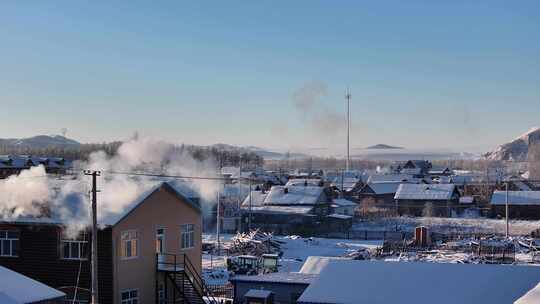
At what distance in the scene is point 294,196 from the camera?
71.9 meters

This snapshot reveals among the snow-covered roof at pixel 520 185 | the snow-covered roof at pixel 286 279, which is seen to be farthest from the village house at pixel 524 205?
the snow-covered roof at pixel 286 279

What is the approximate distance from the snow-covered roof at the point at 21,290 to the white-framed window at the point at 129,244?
13.6ft

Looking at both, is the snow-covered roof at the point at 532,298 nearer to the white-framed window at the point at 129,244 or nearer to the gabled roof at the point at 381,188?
the white-framed window at the point at 129,244

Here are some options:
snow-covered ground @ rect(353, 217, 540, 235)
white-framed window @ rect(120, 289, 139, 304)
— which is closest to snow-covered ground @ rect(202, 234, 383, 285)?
snow-covered ground @ rect(353, 217, 540, 235)

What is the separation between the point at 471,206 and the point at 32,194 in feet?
203

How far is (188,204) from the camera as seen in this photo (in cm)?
2614

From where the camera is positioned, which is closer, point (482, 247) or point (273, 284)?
point (273, 284)

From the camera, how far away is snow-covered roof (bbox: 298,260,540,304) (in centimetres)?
1786

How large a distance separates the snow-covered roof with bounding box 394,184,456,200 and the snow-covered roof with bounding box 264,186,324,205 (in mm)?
11984

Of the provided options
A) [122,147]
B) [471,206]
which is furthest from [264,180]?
[122,147]

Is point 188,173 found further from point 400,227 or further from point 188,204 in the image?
point 400,227

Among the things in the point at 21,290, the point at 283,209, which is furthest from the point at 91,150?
the point at 21,290

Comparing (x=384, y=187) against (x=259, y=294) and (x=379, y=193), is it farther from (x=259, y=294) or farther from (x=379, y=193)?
(x=259, y=294)

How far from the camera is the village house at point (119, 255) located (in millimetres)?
22398
